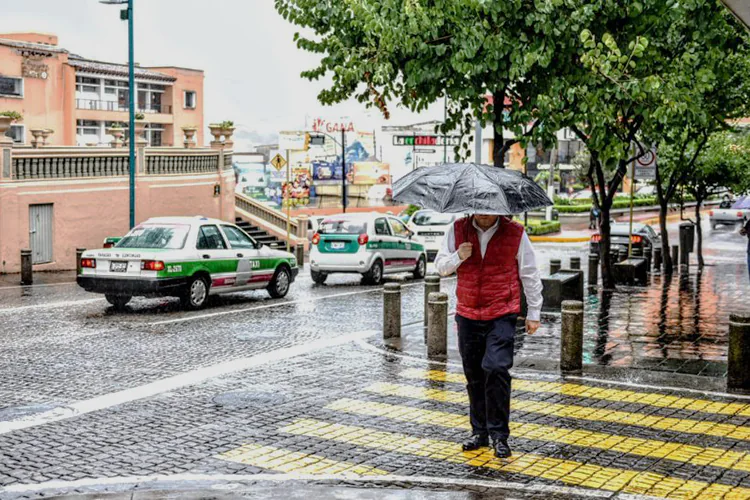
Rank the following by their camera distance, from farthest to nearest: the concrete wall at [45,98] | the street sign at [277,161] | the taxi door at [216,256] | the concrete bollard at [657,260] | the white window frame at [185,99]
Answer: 1. the white window frame at [185,99]
2. the concrete wall at [45,98]
3. the street sign at [277,161]
4. the concrete bollard at [657,260]
5. the taxi door at [216,256]

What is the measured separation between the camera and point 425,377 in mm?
11477

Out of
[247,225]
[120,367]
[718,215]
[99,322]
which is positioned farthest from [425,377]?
[718,215]

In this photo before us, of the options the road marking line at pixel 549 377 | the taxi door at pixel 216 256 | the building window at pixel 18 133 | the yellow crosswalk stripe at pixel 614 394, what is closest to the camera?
the yellow crosswalk stripe at pixel 614 394

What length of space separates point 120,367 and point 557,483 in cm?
651

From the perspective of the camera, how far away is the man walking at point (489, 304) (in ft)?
26.1

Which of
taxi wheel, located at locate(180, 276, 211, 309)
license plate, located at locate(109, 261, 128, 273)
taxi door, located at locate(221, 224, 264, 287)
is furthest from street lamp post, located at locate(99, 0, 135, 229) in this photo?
license plate, located at locate(109, 261, 128, 273)

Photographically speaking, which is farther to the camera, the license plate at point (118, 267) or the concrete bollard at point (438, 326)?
the license plate at point (118, 267)

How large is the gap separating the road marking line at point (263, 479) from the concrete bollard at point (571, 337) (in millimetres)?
4598

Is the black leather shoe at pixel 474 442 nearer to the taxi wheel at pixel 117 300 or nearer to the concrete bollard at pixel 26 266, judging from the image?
the taxi wheel at pixel 117 300

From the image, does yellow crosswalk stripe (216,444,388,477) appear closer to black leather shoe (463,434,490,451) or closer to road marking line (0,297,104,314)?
black leather shoe (463,434,490,451)

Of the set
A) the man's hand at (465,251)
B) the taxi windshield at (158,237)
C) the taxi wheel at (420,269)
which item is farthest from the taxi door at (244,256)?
the man's hand at (465,251)

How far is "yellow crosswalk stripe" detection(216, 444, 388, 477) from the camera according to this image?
7688 mm

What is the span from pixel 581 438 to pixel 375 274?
48.9 feet

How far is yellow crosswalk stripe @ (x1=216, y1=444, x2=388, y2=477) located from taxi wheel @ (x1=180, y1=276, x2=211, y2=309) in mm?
9490
